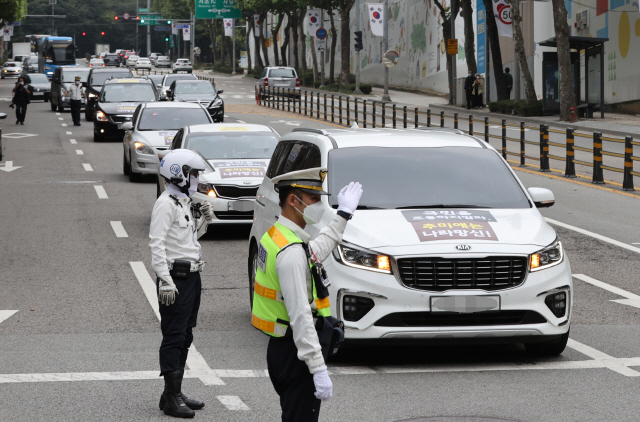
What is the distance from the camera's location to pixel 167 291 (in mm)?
6246

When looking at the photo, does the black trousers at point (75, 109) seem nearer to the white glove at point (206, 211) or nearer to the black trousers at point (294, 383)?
the white glove at point (206, 211)

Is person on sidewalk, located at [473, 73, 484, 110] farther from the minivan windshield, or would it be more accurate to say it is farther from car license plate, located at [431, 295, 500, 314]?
car license plate, located at [431, 295, 500, 314]

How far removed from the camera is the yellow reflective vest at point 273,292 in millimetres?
4391

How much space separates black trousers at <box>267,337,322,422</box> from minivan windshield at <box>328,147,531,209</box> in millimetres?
3669

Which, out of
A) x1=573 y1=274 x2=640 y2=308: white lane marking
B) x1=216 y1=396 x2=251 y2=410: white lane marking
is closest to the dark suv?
x1=573 y1=274 x2=640 y2=308: white lane marking

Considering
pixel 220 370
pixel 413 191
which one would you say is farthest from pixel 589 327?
pixel 220 370

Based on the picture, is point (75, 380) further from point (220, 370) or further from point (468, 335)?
point (468, 335)

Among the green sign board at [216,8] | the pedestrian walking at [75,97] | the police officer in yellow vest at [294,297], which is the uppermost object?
the green sign board at [216,8]

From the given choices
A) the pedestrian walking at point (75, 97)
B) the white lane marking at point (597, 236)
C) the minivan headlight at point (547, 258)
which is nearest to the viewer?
the minivan headlight at point (547, 258)

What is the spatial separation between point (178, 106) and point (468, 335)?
16092 millimetres

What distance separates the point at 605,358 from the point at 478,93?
1513 inches

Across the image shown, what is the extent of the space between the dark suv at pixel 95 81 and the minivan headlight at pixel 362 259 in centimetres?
3305

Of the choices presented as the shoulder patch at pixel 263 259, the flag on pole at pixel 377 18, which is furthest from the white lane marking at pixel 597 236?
the flag on pole at pixel 377 18

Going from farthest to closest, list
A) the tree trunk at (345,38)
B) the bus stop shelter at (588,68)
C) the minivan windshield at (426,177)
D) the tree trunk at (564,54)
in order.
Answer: the tree trunk at (345,38), the bus stop shelter at (588,68), the tree trunk at (564,54), the minivan windshield at (426,177)
